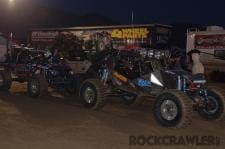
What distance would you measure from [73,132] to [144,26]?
22179 mm

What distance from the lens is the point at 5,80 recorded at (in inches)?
619

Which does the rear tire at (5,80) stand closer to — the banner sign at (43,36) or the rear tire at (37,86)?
the rear tire at (37,86)

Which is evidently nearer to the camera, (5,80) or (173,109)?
(173,109)

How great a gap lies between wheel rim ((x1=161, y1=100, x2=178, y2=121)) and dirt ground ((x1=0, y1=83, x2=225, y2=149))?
0.30 metres

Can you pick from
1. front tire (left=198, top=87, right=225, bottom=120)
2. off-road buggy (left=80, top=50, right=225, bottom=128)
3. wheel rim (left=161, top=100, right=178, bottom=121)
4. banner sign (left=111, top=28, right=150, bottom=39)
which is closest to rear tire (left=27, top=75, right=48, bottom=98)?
off-road buggy (left=80, top=50, right=225, bottom=128)

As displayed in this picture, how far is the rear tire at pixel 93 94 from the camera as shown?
39.0 feet

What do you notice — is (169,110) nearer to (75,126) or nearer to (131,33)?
(75,126)

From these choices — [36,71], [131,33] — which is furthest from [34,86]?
[131,33]

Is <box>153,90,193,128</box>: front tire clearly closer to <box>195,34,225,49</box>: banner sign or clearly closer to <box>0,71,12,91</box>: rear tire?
<box>0,71,12,91</box>: rear tire

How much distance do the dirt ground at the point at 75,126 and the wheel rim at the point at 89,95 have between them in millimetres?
268

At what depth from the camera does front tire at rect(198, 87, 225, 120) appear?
1098 centimetres

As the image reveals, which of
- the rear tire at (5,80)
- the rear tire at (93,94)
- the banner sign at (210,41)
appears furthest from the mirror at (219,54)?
the rear tire at (93,94)

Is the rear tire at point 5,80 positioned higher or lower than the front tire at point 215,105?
higher

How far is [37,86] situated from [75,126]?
179 inches
